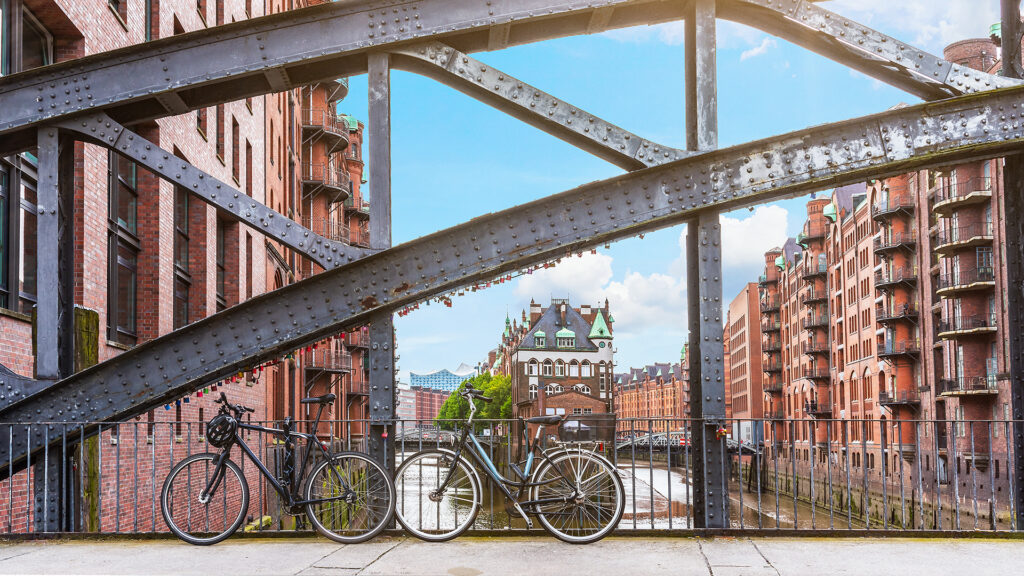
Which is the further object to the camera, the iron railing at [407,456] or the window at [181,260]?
the window at [181,260]

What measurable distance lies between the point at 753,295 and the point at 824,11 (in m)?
99.4

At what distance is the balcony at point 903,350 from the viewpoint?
52.0 m

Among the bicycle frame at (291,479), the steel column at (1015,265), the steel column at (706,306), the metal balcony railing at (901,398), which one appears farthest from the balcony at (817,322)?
the bicycle frame at (291,479)

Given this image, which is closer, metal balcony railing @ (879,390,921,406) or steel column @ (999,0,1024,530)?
steel column @ (999,0,1024,530)

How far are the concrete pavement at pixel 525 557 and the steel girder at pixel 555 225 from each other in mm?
1383

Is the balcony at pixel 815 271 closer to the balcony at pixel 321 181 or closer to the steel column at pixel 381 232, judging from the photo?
the balcony at pixel 321 181

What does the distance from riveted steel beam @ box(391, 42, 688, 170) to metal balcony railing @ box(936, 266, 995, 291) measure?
36.3 meters

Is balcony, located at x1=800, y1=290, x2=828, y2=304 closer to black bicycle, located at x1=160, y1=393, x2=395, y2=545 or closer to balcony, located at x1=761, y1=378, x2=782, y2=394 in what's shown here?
balcony, located at x1=761, y1=378, x2=782, y2=394

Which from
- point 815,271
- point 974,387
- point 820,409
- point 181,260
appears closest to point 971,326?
point 974,387

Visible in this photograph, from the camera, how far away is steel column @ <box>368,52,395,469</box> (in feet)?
26.8

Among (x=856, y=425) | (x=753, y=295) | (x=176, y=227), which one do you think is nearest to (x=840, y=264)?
(x=856, y=425)

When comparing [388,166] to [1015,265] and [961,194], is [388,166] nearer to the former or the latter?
[1015,265]

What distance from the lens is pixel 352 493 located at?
7938mm

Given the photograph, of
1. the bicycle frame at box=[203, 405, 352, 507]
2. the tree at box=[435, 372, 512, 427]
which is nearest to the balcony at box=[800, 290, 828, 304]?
the tree at box=[435, 372, 512, 427]
